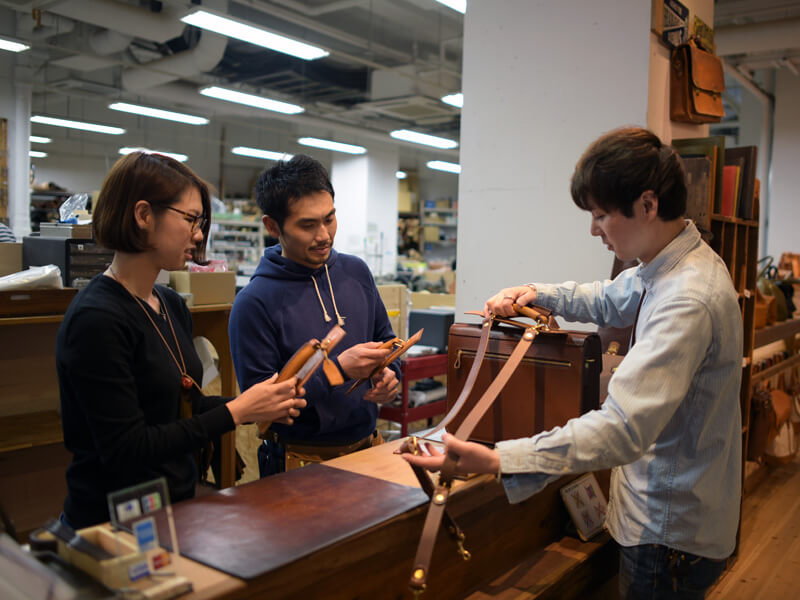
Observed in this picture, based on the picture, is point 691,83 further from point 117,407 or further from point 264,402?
point 117,407

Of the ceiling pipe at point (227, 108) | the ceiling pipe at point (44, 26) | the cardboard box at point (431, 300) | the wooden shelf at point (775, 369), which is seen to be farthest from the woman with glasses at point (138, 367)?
the ceiling pipe at point (227, 108)

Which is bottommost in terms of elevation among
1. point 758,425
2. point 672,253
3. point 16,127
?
point 758,425

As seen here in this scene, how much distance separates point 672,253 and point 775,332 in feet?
10.7

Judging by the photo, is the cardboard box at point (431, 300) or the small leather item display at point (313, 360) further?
the cardboard box at point (431, 300)

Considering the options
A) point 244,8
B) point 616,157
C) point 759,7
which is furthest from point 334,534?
point 244,8

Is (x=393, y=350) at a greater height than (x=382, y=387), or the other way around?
(x=393, y=350)

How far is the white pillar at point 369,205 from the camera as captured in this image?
13914 mm

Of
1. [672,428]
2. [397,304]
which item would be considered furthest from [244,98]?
[672,428]

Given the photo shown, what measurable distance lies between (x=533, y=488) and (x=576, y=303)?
2.52 ft

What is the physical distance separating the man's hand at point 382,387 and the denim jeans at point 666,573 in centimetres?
77

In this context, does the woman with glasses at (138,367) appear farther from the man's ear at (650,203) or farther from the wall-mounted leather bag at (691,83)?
the wall-mounted leather bag at (691,83)

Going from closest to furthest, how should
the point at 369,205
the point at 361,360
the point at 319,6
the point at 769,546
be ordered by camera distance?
the point at 361,360, the point at 769,546, the point at 319,6, the point at 369,205

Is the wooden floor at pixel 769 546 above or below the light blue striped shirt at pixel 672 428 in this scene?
below

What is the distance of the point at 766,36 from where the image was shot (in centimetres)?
677
